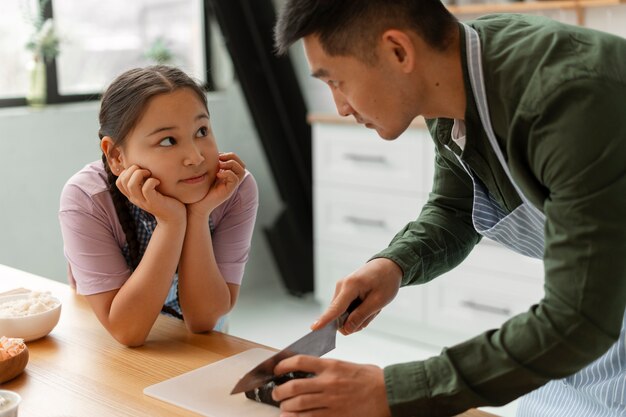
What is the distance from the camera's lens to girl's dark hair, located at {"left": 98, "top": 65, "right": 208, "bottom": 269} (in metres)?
1.53

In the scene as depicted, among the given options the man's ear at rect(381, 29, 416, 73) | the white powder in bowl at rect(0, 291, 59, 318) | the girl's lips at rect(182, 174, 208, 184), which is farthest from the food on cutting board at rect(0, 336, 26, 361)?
the man's ear at rect(381, 29, 416, 73)

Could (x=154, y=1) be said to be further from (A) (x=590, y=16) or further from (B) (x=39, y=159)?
(A) (x=590, y=16)

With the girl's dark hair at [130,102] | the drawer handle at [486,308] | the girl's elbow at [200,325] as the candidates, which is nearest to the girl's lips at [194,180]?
the girl's dark hair at [130,102]

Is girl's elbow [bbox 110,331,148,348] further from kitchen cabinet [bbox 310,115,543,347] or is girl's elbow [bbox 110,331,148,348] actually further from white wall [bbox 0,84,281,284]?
white wall [bbox 0,84,281,284]

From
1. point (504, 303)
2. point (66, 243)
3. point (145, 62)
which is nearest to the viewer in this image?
point (66, 243)

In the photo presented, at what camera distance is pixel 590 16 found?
3.32 m

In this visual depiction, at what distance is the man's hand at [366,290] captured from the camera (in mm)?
1312

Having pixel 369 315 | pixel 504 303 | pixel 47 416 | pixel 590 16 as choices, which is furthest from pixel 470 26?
pixel 590 16

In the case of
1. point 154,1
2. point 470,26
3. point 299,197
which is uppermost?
point 470,26

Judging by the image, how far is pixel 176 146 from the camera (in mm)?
1490

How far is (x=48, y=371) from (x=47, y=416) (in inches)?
7.2

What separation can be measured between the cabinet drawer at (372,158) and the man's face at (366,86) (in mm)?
2085

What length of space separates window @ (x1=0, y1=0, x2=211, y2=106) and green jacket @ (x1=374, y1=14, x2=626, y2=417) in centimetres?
258

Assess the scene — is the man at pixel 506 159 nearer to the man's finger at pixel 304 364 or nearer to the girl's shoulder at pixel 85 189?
the man's finger at pixel 304 364
